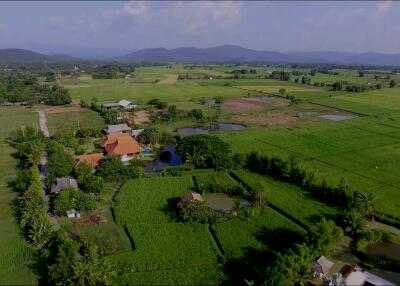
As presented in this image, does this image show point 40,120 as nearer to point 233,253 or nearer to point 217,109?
point 217,109

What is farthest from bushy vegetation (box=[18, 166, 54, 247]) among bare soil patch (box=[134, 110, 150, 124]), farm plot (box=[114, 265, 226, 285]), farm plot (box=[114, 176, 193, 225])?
bare soil patch (box=[134, 110, 150, 124])

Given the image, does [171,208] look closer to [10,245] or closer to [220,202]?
[220,202]

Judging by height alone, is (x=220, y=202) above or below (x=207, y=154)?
below

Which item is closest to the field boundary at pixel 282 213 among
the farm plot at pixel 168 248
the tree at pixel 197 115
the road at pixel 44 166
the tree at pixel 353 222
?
the tree at pixel 353 222

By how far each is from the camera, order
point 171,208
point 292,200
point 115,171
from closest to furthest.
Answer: point 171,208
point 292,200
point 115,171

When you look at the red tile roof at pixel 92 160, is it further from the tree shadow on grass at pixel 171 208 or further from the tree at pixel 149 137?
the tree shadow on grass at pixel 171 208

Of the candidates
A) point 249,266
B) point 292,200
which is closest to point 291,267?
point 249,266
